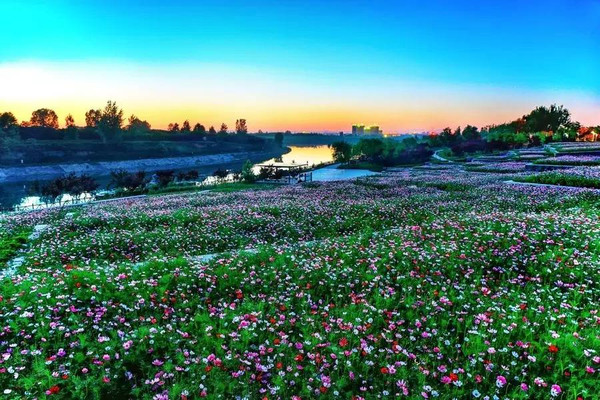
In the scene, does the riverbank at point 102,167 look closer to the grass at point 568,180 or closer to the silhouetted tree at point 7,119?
the silhouetted tree at point 7,119

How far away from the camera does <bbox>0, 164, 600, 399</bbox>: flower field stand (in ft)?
16.9

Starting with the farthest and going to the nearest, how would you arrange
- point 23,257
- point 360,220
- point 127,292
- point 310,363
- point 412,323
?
point 360,220
point 23,257
point 127,292
point 412,323
point 310,363

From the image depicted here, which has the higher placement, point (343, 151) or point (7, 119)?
point (7, 119)

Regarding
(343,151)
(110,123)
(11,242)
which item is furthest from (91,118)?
(11,242)

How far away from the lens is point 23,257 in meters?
12.6

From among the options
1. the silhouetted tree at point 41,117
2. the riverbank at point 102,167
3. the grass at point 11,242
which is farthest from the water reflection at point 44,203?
the silhouetted tree at point 41,117

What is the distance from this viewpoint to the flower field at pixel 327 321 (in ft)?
16.9

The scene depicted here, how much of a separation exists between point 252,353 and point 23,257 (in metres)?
10.9

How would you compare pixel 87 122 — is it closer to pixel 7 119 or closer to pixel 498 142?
pixel 7 119

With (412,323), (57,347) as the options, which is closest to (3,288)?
(57,347)

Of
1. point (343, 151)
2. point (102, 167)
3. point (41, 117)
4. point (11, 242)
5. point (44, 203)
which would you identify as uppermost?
point (41, 117)

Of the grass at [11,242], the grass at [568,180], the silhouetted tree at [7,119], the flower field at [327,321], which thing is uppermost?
the silhouetted tree at [7,119]

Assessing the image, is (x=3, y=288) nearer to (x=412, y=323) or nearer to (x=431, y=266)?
(x=412, y=323)

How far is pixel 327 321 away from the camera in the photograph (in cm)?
683
